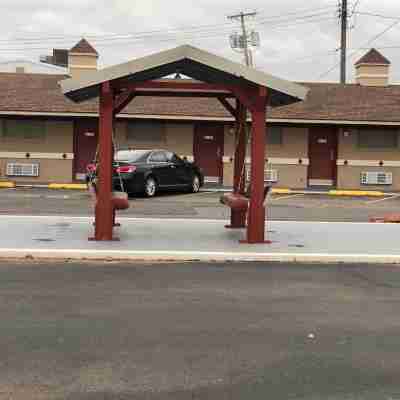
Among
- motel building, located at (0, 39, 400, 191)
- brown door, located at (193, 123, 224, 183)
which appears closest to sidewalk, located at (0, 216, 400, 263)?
motel building, located at (0, 39, 400, 191)

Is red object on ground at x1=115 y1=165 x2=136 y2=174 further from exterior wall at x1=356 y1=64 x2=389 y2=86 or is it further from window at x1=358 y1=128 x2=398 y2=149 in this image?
exterior wall at x1=356 y1=64 x2=389 y2=86

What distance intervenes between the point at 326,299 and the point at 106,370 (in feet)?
11.4

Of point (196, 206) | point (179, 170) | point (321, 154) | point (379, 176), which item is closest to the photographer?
point (196, 206)

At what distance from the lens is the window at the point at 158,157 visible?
23.1m

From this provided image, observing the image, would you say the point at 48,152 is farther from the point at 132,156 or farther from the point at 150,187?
the point at 150,187

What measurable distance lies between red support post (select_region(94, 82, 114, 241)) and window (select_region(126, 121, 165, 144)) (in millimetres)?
17505

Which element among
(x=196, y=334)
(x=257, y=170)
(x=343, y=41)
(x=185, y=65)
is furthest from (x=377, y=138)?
(x=196, y=334)

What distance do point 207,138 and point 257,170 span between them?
58.6 ft

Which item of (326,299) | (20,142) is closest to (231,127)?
(20,142)

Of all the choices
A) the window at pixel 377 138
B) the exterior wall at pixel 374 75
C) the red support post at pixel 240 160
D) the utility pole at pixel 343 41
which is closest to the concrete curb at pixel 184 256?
the red support post at pixel 240 160

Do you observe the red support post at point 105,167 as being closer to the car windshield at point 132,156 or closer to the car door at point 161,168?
the car windshield at point 132,156

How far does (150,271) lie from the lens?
9500mm

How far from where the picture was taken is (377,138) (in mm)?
29609

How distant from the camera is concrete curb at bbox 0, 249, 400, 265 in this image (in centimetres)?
1023
